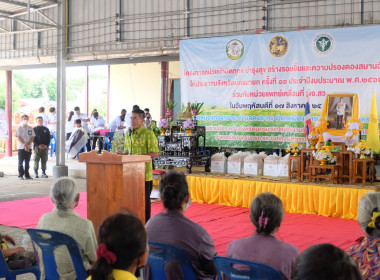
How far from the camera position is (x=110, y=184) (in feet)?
12.8

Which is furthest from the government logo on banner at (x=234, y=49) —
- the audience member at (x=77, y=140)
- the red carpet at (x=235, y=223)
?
the audience member at (x=77, y=140)

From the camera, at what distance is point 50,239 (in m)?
2.60

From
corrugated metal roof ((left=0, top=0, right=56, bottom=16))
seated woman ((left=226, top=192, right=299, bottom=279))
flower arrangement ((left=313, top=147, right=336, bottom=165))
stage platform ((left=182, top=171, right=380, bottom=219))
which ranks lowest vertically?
stage platform ((left=182, top=171, right=380, bottom=219))

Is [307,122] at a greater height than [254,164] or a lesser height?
greater

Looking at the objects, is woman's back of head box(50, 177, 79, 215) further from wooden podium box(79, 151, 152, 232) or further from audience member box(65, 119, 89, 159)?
Result: audience member box(65, 119, 89, 159)

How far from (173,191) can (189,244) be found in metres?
0.35

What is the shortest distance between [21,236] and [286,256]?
12.9ft

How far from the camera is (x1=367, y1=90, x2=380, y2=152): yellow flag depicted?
20.5ft

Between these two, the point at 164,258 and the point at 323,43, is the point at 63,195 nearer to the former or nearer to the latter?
the point at 164,258

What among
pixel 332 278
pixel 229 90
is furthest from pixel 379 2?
pixel 332 278

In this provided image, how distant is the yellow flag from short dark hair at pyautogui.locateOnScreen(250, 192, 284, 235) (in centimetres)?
442

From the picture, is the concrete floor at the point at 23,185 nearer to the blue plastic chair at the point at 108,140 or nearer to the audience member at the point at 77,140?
the audience member at the point at 77,140

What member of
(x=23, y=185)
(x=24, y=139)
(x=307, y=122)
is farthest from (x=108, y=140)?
(x=307, y=122)

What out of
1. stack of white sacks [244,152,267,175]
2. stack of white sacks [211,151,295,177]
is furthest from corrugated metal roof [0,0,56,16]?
stack of white sacks [244,152,267,175]
